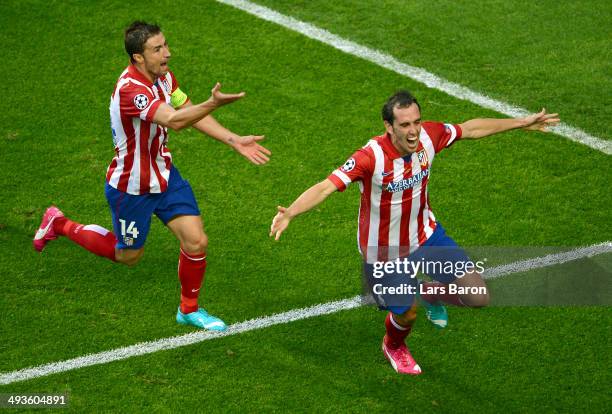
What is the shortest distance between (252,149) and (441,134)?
1.28 m

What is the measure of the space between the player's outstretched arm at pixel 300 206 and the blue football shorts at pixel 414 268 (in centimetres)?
73

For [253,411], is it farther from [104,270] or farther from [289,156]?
[289,156]

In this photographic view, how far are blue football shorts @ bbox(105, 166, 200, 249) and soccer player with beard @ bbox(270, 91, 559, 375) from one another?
3.21 ft

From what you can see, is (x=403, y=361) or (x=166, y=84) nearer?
(x=403, y=361)

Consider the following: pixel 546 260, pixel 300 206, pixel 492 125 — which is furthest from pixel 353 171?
Result: pixel 546 260

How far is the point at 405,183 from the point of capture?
7.11 metres

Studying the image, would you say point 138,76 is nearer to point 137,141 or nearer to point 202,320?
point 137,141

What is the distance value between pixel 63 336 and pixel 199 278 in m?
1.07

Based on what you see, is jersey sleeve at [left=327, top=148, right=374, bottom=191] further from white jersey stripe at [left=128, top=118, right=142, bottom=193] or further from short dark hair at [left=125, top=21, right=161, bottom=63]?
short dark hair at [left=125, top=21, right=161, bottom=63]

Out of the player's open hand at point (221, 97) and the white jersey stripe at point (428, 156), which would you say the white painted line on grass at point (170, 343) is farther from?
the player's open hand at point (221, 97)

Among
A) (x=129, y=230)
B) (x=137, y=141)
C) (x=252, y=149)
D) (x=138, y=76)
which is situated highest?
(x=138, y=76)

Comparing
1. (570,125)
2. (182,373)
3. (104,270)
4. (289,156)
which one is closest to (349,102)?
(289,156)

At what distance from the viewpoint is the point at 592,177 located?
950cm

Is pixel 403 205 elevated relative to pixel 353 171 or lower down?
lower down
